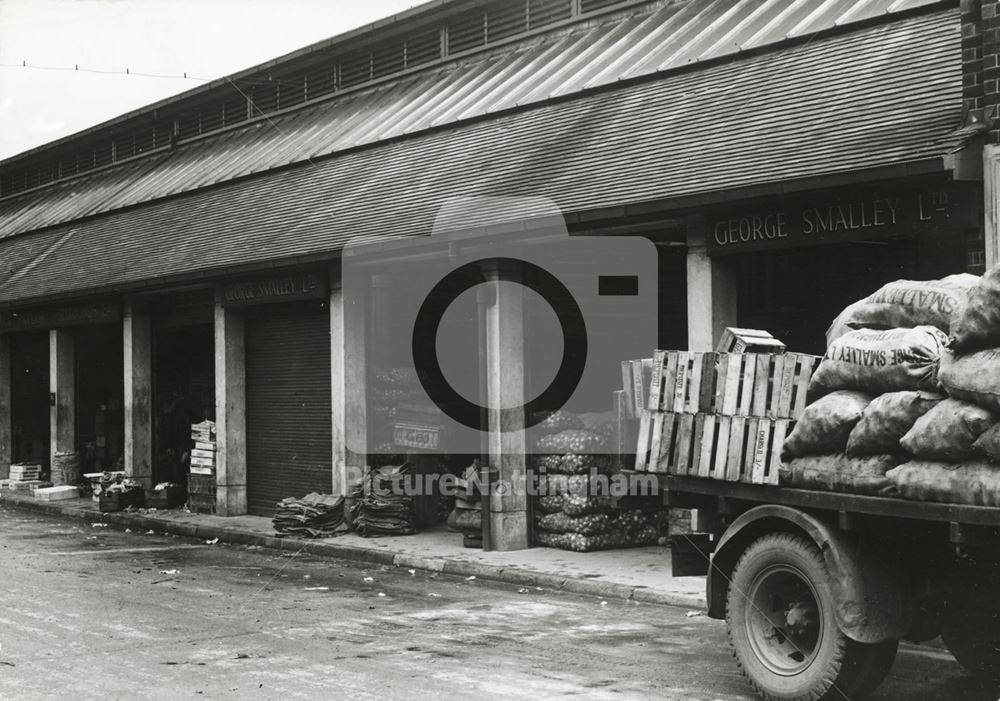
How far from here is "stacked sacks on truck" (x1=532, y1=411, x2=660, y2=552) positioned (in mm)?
14266

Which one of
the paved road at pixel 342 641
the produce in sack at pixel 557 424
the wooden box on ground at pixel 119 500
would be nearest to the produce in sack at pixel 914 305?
the paved road at pixel 342 641

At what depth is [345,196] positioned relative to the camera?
17.5 m

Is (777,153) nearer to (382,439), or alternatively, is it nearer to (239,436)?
(382,439)

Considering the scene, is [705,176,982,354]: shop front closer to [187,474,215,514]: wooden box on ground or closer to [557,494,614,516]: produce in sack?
[557,494,614,516]: produce in sack

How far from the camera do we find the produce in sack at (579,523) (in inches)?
560

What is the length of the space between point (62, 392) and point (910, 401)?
72.5ft

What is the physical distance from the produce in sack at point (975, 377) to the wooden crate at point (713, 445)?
124cm

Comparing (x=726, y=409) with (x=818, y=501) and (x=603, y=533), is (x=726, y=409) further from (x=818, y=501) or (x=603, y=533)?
(x=603, y=533)

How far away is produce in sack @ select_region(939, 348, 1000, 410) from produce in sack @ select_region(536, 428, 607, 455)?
27.5 ft

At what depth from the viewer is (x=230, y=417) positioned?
64.2 feet

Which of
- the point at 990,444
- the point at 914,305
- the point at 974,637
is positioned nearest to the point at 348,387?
the point at 914,305

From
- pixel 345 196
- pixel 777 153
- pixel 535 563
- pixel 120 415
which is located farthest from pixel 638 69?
pixel 120 415

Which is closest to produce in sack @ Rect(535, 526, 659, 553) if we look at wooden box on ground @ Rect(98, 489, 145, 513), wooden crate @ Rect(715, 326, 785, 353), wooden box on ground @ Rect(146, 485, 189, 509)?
wooden crate @ Rect(715, 326, 785, 353)

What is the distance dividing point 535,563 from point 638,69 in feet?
20.6
